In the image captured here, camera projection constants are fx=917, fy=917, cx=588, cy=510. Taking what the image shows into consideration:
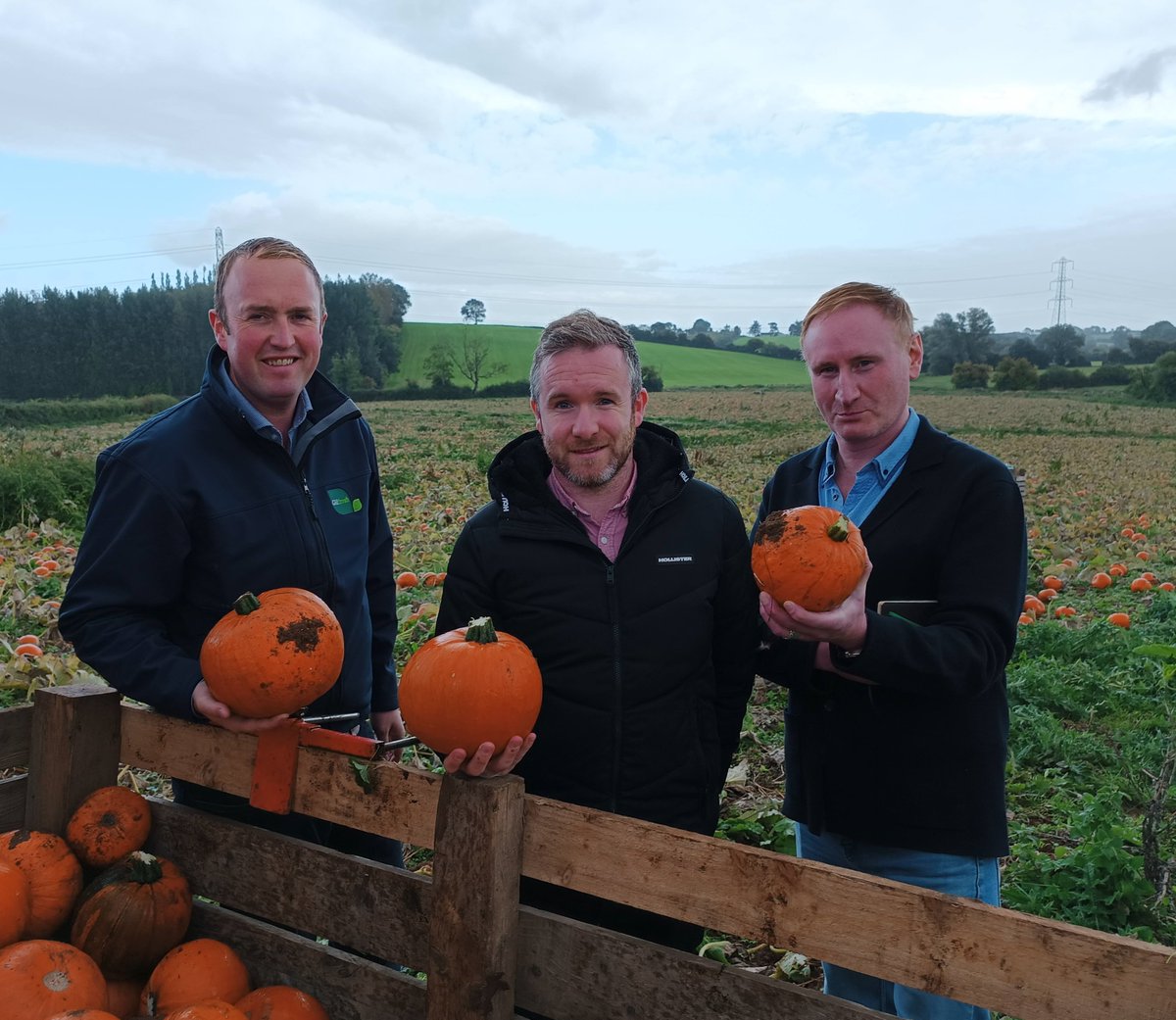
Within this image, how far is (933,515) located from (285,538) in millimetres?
1848

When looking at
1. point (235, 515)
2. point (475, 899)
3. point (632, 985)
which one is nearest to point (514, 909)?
point (475, 899)

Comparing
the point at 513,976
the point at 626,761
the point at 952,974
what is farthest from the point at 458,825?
the point at 952,974

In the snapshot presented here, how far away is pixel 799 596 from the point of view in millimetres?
2258

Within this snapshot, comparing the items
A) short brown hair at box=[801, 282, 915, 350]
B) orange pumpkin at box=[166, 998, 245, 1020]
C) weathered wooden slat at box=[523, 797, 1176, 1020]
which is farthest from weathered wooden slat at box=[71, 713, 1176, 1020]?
short brown hair at box=[801, 282, 915, 350]

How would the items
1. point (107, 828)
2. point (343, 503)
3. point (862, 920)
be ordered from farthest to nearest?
1. point (343, 503)
2. point (107, 828)
3. point (862, 920)

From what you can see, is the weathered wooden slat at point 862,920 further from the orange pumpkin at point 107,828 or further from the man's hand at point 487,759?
the orange pumpkin at point 107,828

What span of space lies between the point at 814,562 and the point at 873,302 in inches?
33.9

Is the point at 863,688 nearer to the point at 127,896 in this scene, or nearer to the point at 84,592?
the point at 127,896

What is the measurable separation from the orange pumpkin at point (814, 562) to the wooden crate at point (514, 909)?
748 millimetres

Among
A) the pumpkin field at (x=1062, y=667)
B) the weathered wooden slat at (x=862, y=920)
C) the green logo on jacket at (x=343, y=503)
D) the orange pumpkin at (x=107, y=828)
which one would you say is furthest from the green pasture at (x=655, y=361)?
the weathered wooden slat at (x=862, y=920)

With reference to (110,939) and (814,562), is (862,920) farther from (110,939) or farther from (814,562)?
(110,939)

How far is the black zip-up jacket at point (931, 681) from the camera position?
2.34m

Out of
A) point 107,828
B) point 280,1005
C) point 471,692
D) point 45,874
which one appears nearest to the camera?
point 471,692

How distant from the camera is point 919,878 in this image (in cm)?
251
